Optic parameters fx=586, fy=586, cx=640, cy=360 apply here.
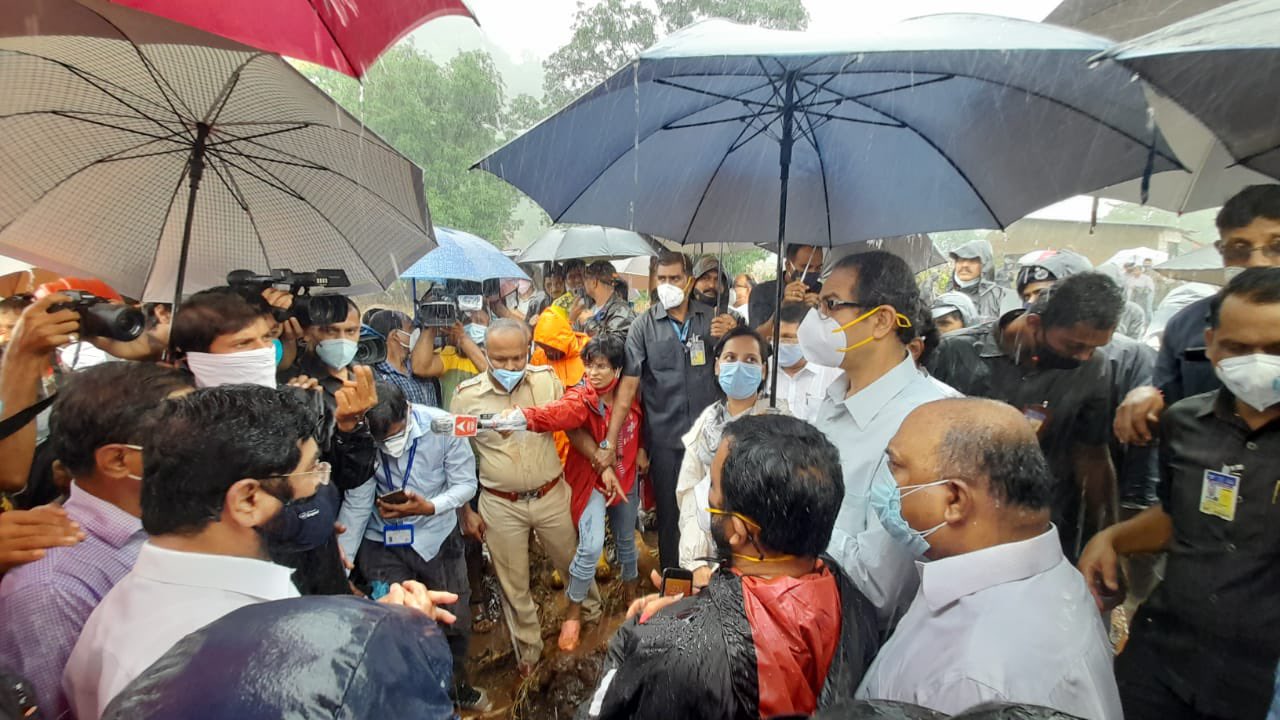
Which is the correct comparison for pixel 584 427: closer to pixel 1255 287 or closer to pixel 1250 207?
pixel 1255 287

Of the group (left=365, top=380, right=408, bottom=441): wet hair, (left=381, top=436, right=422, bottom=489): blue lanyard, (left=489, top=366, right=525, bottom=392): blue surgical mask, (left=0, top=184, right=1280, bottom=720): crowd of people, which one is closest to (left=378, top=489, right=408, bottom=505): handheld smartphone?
(left=0, top=184, right=1280, bottom=720): crowd of people

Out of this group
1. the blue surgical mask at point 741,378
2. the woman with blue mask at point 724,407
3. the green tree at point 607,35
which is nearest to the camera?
the woman with blue mask at point 724,407

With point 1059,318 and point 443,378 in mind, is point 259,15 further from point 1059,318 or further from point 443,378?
point 443,378

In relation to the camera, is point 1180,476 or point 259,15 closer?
point 259,15

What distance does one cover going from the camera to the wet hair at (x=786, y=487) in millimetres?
1546

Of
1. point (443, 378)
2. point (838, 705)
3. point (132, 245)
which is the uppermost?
point (132, 245)

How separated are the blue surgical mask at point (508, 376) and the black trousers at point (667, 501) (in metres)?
1.27

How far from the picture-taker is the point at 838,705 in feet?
2.69

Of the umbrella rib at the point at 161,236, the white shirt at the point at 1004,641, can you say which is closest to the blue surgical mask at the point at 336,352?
the umbrella rib at the point at 161,236

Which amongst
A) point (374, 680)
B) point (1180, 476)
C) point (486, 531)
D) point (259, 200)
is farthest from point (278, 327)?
point (1180, 476)

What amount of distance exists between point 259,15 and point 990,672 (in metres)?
2.52

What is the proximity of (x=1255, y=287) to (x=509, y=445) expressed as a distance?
11.7 ft

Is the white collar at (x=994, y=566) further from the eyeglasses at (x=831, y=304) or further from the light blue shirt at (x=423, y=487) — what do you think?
the light blue shirt at (x=423, y=487)

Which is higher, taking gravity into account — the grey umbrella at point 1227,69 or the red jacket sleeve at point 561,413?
the grey umbrella at point 1227,69
